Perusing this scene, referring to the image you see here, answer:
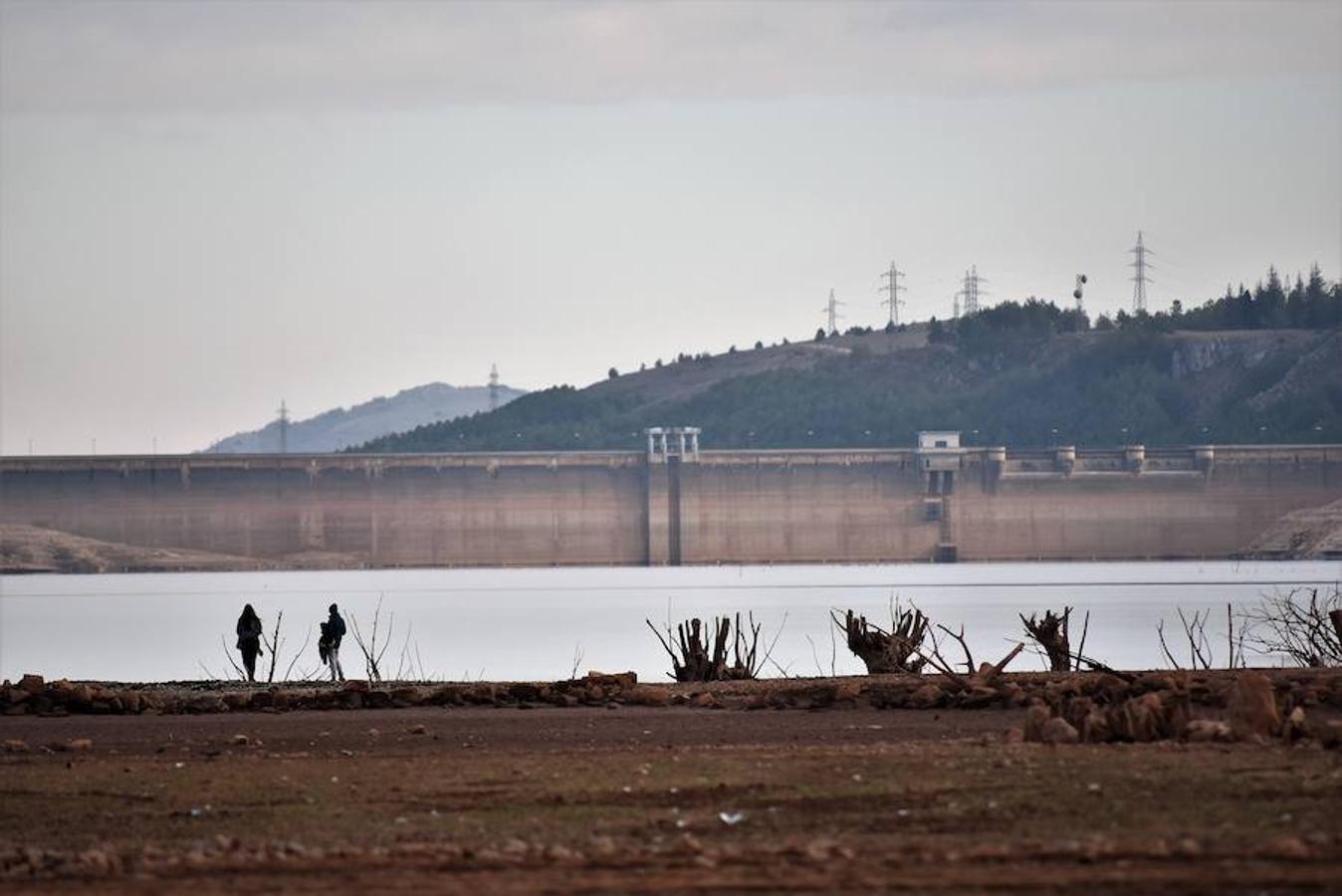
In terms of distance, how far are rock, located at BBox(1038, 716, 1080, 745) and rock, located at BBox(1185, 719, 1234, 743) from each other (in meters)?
0.68

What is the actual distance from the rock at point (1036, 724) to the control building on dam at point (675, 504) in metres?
110

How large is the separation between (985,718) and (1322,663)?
730 centimetres

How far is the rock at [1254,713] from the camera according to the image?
1496cm

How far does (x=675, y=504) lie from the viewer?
420ft

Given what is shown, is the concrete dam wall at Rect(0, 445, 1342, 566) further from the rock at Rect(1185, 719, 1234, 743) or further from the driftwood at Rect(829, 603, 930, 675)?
the rock at Rect(1185, 719, 1234, 743)

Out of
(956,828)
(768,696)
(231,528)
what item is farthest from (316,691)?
(231,528)

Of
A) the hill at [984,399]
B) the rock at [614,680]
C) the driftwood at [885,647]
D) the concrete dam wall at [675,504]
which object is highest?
the hill at [984,399]

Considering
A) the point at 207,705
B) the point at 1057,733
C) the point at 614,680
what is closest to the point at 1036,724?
the point at 1057,733

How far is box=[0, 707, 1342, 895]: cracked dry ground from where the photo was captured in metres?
10.5

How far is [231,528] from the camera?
125m

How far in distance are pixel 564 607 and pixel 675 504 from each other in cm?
5147

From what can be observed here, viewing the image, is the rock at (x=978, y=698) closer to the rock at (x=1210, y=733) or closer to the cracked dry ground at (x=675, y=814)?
the cracked dry ground at (x=675, y=814)

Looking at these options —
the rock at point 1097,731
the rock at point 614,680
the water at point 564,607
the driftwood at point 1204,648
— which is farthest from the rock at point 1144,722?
the water at point 564,607

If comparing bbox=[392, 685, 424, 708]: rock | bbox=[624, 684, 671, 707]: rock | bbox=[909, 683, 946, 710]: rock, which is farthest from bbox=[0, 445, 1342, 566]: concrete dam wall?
bbox=[909, 683, 946, 710]: rock
